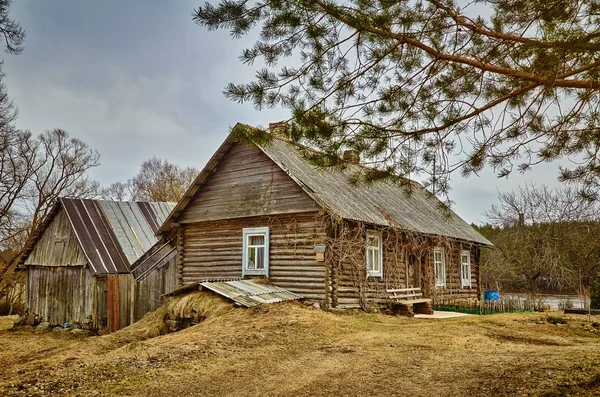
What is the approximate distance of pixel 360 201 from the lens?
Result: 647 inches

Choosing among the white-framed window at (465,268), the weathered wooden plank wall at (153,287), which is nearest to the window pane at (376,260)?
the white-framed window at (465,268)

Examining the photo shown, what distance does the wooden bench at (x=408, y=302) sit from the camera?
1553 cm

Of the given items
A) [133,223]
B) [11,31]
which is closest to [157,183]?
[133,223]

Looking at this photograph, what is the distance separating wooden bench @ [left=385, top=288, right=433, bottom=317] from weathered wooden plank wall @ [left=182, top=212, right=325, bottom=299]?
3.30m

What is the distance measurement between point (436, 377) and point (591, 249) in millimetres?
21017

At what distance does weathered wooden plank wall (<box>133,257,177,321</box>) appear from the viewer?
16984mm

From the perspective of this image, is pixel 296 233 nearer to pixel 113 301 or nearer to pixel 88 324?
pixel 113 301

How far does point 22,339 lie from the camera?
16.2m

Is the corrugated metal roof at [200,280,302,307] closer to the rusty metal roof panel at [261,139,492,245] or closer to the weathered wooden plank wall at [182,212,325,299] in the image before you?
the weathered wooden plank wall at [182,212,325,299]

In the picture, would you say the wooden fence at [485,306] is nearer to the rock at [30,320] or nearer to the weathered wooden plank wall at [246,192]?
the weathered wooden plank wall at [246,192]

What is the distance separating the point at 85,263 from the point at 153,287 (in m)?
2.90

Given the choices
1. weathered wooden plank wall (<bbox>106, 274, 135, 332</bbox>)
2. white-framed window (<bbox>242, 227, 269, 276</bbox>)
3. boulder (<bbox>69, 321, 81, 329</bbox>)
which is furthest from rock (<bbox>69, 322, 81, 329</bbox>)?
white-framed window (<bbox>242, 227, 269, 276</bbox>)

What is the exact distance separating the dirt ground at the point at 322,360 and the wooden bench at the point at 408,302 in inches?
130

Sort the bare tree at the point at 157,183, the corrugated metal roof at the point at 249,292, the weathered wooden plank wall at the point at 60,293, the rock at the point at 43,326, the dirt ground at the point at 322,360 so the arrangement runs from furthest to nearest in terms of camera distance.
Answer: the bare tree at the point at 157,183, the rock at the point at 43,326, the weathered wooden plank wall at the point at 60,293, the corrugated metal roof at the point at 249,292, the dirt ground at the point at 322,360
